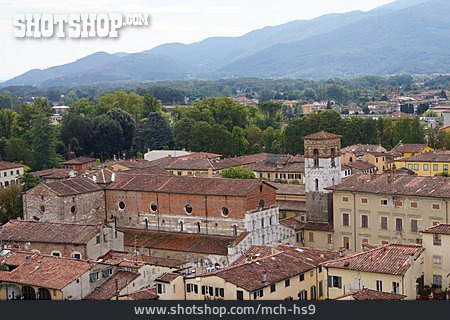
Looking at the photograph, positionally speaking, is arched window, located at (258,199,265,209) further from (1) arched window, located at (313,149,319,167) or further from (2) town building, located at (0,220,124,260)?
(2) town building, located at (0,220,124,260)

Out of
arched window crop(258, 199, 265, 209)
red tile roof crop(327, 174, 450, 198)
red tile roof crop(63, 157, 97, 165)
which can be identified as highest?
red tile roof crop(327, 174, 450, 198)

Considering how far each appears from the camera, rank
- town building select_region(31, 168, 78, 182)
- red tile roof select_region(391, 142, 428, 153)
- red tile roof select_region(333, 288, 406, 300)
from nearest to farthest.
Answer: red tile roof select_region(333, 288, 406, 300), town building select_region(31, 168, 78, 182), red tile roof select_region(391, 142, 428, 153)

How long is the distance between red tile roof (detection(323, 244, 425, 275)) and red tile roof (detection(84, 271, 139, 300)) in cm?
724

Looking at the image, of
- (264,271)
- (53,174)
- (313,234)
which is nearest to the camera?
(264,271)

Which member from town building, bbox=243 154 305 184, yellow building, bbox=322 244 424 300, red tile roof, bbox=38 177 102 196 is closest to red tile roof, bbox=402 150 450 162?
town building, bbox=243 154 305 184

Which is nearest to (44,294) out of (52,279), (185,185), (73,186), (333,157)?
(52,279)

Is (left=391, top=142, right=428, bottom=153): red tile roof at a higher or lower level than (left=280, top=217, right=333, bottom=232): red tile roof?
higher

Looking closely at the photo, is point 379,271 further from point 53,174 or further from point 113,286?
point 53,174

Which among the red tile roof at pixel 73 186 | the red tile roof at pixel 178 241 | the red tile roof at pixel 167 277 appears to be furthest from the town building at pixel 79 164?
the red tile roof at pixel 167 277

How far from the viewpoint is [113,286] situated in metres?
30.6

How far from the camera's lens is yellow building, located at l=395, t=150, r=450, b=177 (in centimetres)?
6581

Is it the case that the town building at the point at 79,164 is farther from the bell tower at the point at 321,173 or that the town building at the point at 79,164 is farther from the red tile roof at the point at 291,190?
the bell tower at the point at 321,173

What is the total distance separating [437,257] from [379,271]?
2.93m

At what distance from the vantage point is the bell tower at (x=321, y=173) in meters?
46.5
